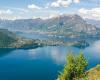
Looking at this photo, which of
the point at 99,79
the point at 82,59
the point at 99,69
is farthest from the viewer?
the point at 99,69

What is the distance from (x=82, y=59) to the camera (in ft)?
273

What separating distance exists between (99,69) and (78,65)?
45.1 ft

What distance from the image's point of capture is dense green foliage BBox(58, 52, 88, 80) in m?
78.4

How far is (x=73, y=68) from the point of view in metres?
80.0

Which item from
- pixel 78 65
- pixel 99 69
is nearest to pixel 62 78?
pixel 78 65

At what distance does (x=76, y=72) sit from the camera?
7962 centimetres

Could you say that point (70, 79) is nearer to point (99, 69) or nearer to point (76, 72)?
point (76, 72)

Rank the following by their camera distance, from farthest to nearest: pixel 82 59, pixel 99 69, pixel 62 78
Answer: pixel 99 69 < pixel 82 59 < pixel 62 78

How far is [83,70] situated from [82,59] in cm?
413

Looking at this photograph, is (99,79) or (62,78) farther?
(62,78)

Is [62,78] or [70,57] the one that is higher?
[70,57]

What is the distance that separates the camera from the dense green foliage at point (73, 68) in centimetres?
7838

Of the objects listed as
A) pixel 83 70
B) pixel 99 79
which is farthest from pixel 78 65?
pixel 99 79

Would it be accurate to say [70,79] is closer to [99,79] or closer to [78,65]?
[78,65]
